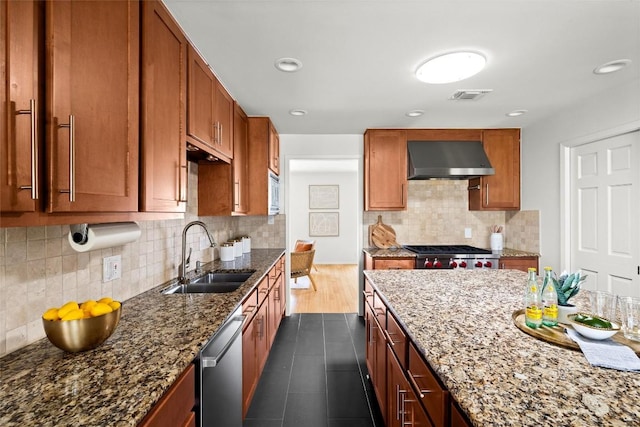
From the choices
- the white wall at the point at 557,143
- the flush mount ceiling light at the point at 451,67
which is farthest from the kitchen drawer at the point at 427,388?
the white wall at the point at 557,143

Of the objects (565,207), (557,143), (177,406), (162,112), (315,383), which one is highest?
(557,143)

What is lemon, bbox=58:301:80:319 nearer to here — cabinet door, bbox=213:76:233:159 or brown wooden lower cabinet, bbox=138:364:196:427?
brown wooden lower cabinet, bbox=138:364:196:427

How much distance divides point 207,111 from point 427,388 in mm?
1945

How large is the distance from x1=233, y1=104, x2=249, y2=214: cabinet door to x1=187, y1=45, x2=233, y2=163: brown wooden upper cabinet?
0.18 m

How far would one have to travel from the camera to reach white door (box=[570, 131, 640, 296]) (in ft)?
7.80

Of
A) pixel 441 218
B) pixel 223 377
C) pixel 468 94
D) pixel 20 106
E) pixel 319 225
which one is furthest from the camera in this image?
pixel 319 225

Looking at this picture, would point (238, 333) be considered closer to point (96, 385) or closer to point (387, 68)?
point (96, 385)

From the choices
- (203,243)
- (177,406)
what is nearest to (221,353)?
(177,406)

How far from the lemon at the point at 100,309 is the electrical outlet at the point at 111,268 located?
1.67 feet

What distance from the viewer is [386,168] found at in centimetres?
367

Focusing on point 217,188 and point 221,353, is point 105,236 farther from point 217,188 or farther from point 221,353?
point 217,188

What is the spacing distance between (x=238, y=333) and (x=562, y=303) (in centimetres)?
150

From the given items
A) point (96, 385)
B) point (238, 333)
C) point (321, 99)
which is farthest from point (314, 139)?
point (96, 385)

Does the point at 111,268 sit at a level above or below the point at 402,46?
below
